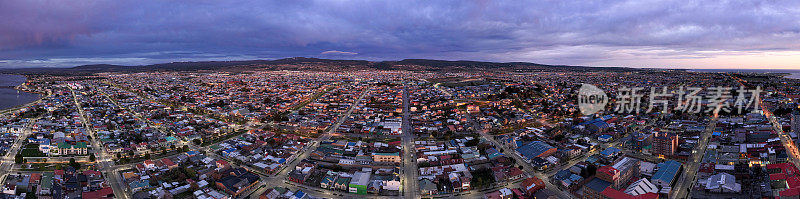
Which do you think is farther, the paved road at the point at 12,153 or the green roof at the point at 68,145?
the green roof at the point at 68,145

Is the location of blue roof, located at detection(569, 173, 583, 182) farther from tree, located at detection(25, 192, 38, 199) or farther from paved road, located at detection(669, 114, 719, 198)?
tree, located at detection(25, 192, 38, 199)

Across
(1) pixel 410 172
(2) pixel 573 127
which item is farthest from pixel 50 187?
(2) pixel 573 127

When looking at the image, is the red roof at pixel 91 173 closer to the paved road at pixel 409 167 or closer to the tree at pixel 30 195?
the tree at pixel 30 195

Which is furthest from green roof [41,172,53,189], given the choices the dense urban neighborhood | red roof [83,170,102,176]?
red roof [83,170,102,176]

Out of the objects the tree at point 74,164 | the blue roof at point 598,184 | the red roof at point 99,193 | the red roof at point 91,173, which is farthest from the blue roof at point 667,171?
the tree at point 74,164

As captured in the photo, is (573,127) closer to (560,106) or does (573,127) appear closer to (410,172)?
(560,106)

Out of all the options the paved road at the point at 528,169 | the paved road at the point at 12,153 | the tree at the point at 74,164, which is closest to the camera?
the paved road at the point at 528,169
